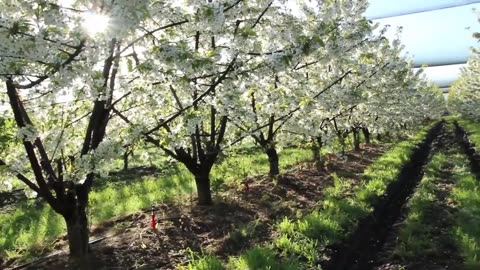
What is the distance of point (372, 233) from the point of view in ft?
28.1

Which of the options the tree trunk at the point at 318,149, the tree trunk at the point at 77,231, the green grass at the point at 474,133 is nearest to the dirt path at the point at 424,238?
the tree trunk at the point at 318,149

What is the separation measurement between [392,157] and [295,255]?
12.0 m

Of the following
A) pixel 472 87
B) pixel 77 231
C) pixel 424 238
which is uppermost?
pixel 472 87

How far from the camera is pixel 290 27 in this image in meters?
8.95

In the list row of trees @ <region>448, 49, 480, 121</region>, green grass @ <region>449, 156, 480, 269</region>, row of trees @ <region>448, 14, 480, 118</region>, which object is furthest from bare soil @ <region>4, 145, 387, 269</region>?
row of trees @ <region>448, 49, 480, 121</region>

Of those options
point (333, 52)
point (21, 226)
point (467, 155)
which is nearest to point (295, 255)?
point (333, 52)

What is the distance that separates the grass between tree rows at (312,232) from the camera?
6578 mm

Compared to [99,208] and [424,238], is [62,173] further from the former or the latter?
[424,238]

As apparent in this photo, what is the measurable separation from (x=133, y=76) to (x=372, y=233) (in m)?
5.06

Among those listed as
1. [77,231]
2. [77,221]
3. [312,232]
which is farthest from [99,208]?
[312,232]

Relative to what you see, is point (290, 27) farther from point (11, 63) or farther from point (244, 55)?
point (11, 63)

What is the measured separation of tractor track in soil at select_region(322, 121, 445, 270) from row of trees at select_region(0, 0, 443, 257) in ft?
8.73

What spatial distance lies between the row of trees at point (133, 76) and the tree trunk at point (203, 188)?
3cm

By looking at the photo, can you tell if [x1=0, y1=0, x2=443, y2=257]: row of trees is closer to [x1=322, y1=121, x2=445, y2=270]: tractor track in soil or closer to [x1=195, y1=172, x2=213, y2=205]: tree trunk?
[x1=195, y1=172, x2=213, y2=205]: tree trunk
